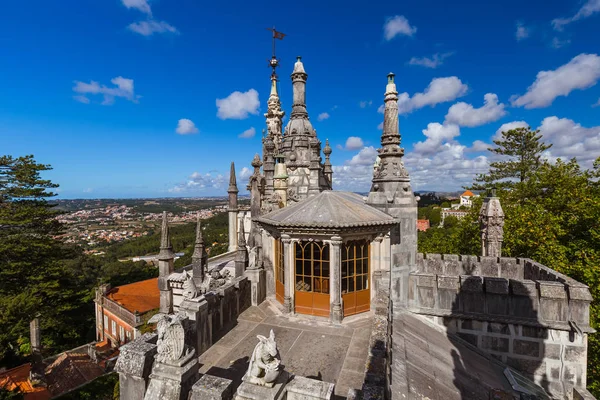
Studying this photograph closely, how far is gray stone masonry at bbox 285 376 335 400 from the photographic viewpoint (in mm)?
3912

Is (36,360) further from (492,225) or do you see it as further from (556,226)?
(556,226)

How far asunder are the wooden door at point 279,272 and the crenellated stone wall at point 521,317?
444cm

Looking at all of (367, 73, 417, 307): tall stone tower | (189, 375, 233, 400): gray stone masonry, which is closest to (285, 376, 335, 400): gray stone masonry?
(189, 375, 233, 400): gray stone masonry

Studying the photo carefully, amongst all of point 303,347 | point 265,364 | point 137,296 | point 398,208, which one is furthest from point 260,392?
point 137,296

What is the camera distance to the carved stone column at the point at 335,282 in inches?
326

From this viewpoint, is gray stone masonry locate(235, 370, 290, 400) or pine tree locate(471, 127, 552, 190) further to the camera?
pine tree locate(471, 127, 552, 190)

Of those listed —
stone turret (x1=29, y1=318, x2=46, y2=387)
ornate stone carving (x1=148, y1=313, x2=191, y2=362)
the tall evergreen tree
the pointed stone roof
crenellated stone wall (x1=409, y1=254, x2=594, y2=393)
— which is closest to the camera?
ornate stone carving (x1=148, y1=313, x2=191, y2=362)

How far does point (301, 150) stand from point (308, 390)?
1346 cm

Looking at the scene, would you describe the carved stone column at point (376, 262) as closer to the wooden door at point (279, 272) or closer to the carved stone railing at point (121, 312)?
the wooden door at point (279, 272)

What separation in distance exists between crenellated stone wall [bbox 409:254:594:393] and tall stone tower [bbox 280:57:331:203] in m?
7.80

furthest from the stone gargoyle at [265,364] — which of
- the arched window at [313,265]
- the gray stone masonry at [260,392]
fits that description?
the arched window at [313,265]

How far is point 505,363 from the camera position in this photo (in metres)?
8.20

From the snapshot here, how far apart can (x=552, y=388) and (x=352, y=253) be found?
6.75 m

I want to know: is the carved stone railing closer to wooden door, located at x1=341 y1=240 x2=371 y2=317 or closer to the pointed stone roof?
the pointed stone roof
